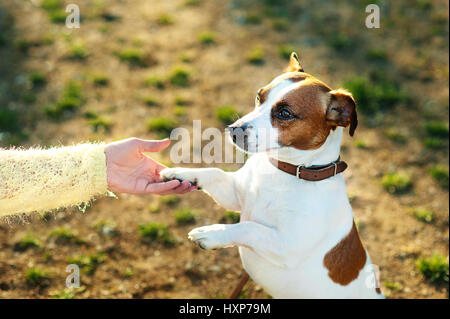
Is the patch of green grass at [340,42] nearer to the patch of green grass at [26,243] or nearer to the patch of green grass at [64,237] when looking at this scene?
the patch of green grass at [64,237]

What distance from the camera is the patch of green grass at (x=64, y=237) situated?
443cm

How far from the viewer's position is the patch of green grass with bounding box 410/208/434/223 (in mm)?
4930

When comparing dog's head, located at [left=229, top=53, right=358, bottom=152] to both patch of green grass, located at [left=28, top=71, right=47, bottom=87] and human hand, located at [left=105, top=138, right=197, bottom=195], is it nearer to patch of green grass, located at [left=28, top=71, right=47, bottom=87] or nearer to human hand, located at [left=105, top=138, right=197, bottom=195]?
human hand, located at [left=105, top=138, right=197, bottom=195]

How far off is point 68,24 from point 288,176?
573 cm

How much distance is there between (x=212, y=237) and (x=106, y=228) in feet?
6.67

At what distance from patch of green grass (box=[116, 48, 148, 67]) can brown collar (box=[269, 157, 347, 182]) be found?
14.3ft

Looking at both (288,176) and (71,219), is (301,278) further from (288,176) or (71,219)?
(71,219)

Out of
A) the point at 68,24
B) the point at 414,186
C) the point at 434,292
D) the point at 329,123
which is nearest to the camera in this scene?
the point at 329,123

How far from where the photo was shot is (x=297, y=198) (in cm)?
299

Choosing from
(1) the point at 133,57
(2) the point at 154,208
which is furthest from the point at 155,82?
(2) the point at 154,208

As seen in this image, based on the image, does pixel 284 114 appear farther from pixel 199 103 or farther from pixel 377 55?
pixel 377 55

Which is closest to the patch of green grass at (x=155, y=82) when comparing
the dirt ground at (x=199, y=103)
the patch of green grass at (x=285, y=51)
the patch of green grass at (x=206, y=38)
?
the dirt ground at (x=199, y=103)

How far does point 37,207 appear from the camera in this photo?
303cm
